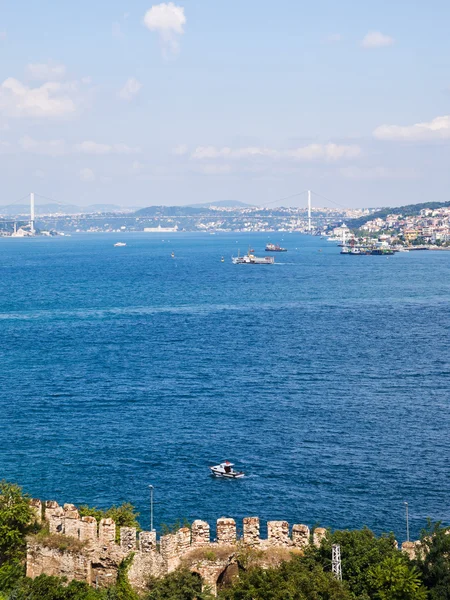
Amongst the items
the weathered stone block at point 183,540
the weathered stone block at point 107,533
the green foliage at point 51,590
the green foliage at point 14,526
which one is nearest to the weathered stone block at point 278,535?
the weathered stone block at point 183,540

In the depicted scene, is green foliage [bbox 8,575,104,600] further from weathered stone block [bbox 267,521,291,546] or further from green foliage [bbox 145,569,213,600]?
weathered stone block [bbox 267,521,291,546]

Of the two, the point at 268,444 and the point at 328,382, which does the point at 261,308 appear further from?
the point at 268,444

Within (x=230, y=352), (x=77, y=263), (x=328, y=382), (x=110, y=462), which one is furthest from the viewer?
(x=77, y=263)

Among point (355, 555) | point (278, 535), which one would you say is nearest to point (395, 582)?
point (355, 555)

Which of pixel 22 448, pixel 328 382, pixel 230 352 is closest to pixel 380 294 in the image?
pixel 230 352

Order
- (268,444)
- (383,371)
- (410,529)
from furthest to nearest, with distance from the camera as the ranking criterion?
(383,371)
(268,444)
(410,529)

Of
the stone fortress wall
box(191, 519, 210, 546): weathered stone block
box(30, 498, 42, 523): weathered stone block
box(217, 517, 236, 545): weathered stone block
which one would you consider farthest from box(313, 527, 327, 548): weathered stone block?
box(30, 498, 42, 523): weathered stone block
